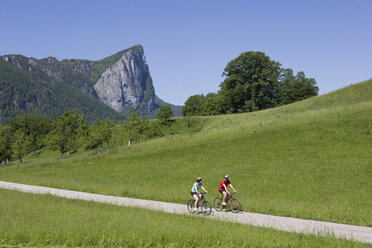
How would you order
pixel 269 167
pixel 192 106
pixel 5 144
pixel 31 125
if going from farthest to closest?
pixel 31 125 → pixel 192 106 → pixel 5 144 → pixel 269 167

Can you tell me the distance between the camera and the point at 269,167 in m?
37.4

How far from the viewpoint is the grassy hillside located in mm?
23953

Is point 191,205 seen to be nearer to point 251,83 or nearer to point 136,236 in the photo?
point 136,236

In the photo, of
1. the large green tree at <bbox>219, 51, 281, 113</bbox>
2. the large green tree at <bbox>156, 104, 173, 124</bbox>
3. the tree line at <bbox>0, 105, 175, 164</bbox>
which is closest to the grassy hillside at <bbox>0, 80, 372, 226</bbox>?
the tree line at <bbox>0, 105, 175, 164</bbox>

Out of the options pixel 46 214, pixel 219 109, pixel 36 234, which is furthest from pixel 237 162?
pixel 219 109

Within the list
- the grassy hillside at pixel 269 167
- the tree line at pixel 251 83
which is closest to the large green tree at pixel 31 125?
the tree line at pixel 251 83

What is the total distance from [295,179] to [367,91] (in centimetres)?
4780

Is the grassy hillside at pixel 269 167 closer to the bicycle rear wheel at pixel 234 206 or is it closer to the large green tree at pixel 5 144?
the bicycle rear wheel at pixel 234 206

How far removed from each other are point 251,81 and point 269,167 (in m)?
64.5

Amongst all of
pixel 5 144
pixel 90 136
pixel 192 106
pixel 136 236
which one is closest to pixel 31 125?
pixel 5 144

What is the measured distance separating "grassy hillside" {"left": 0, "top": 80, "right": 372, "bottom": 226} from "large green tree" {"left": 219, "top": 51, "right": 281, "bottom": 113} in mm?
29846

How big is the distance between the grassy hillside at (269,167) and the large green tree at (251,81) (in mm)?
29846

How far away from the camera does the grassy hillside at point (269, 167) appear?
24.0m

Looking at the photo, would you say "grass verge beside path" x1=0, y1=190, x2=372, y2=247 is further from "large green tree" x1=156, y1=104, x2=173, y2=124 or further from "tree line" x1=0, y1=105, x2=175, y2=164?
"large green tree" x1=156, y1=104, x2=173, y2=124
